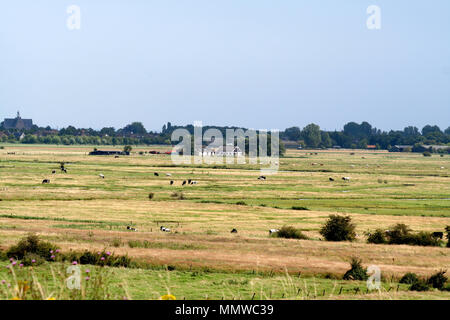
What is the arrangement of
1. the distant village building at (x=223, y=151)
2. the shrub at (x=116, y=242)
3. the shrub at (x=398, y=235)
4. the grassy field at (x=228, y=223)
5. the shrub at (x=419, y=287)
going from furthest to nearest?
the distant village building at (x=223, y=151) < the shrub at (x=398, y=235) < the shrub at (x=116, y=242) < the grassy field at (x=228, y=223) < the shrub at (x=419, y=287)

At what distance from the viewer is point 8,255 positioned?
2580cm

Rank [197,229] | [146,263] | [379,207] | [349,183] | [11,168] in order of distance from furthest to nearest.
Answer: [11,168] < [349,183] < [379,207] < [197,229] < [146,263]

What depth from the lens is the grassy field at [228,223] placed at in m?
22.3

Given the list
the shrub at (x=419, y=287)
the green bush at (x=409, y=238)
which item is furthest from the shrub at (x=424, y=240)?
the shrub at (x=419, y=287)

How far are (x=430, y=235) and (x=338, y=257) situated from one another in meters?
11.7

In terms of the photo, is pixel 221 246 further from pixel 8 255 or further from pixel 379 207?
pixel 379 207

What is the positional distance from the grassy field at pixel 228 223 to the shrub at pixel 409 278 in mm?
538

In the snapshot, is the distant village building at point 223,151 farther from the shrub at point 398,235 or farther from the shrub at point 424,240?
the shrub at point 424,240

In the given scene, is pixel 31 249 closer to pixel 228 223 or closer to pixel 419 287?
pixel 419 287

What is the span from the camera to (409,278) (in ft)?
78.5

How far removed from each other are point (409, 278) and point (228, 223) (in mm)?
24525

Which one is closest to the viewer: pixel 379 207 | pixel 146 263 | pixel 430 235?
pixel 146 263

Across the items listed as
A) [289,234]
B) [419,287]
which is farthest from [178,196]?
→ [419,287]
